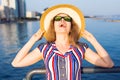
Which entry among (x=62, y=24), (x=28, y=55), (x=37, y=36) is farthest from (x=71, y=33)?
(x=28, y=55)

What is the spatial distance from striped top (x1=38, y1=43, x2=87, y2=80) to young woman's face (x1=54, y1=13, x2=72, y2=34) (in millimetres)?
215

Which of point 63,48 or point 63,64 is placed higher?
point 63,48

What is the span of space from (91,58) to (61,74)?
41 centimetres

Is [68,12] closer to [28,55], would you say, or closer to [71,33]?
[71,33]

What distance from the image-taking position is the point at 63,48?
292 centimetres

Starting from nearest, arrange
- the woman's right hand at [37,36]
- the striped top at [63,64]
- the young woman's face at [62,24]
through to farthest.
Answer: the striped top at [63,64] → the young woman's face at [62,24] → the woman's right hand at [37,36]

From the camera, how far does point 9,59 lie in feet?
94.0

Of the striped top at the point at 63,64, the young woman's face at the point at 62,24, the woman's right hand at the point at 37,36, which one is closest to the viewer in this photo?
the striped top at the point at 63,64

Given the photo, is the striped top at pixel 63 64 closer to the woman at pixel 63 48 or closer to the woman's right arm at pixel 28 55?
the woman at pixel 63 48

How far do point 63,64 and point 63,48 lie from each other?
0.64 feet

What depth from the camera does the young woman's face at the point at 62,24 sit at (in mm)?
2934

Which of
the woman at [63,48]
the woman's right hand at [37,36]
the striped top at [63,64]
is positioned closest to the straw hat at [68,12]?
the woman at [63,48]

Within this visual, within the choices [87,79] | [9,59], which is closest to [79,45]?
[87,79]

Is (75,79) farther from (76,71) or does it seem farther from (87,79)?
(87,79)
